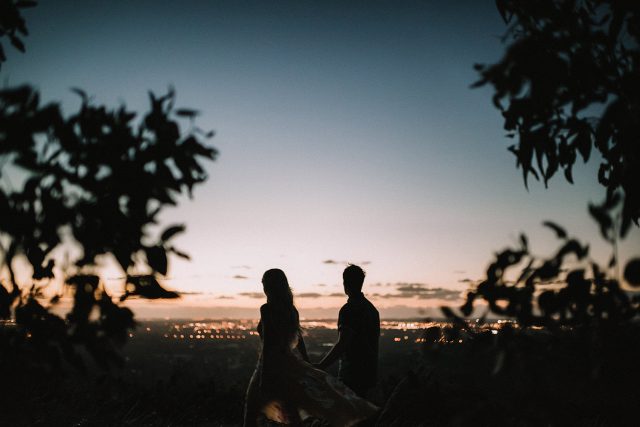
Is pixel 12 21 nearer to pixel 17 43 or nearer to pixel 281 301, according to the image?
pixel 17 43

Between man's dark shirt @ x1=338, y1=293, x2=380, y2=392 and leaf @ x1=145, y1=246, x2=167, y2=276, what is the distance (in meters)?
3.37

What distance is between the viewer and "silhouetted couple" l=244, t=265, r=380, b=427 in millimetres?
5543

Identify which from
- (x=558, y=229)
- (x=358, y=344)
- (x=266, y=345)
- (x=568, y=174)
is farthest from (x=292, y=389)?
(x=558, y=229)

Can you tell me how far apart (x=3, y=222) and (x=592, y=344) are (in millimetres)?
2545

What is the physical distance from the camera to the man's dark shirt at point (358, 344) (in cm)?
562

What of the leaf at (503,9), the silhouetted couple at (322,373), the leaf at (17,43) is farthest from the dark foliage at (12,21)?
the silhouetted couple at (322,373)

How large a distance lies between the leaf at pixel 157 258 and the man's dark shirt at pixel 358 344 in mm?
3375

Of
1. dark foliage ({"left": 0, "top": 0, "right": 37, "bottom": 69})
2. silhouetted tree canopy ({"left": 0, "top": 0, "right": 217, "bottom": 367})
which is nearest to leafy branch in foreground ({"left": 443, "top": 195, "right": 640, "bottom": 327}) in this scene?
silhouetted tree canopy ({"left": 0, "top": 0, "right": 217, "bottom": 367})

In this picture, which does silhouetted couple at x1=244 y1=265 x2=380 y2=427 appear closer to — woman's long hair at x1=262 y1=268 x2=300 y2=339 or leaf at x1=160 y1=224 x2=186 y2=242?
woman's long hair at x1=262 y1=268 x2=300 y2=339

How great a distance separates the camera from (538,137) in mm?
2146

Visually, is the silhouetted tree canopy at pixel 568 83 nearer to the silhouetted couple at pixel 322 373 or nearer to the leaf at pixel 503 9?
the leaf at pixel 503 9

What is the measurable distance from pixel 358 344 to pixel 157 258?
3526 mm

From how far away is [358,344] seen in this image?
221 inches

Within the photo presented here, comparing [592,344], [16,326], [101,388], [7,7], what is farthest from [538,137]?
[101,388]
